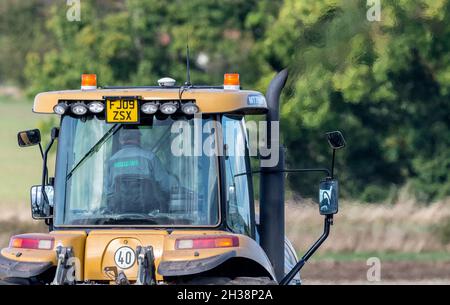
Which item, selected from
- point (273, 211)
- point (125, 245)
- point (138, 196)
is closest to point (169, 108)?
point (138, 196)

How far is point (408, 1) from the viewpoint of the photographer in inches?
738

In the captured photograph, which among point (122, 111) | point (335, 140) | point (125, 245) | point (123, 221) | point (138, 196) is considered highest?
point (122, 111)

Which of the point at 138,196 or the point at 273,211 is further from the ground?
the point at 138,196

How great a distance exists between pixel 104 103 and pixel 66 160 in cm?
52

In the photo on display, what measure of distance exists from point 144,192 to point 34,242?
0.81 m

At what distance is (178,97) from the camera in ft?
28.2

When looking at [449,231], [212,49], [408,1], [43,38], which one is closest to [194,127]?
[408,1]

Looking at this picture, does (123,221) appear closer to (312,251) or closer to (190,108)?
(190,108)

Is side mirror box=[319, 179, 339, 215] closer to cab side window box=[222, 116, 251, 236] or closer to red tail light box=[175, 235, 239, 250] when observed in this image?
cab side window box=[222, 116, 251, 236]

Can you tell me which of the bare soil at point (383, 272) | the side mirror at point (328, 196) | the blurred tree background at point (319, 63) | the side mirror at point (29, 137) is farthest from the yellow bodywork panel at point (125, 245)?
the blurred tree background at point (319, 63)

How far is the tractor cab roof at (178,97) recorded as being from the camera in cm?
858

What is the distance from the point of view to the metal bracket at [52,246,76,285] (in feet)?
26.8

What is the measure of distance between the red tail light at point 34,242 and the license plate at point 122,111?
0.92m

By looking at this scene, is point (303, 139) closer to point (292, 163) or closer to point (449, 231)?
point (292, 163)
